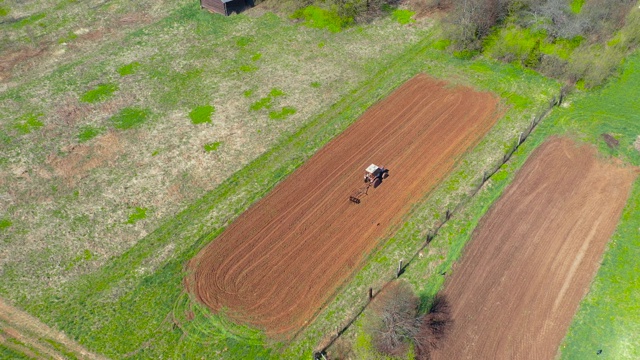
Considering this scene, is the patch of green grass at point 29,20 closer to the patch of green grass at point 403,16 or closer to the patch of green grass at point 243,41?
the patch of green grass at point 243,41

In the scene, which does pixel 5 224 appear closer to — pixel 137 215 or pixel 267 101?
pixel 137 215

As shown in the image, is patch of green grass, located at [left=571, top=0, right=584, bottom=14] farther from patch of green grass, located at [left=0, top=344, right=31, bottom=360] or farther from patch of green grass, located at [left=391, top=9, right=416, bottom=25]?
patch of green grass, located at [left=0, top=344, right=31, bottom=360]

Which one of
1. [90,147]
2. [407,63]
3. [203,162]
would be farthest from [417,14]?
[90,147]

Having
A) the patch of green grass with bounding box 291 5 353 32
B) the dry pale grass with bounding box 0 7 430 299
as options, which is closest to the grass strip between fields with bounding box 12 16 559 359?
the dry pale grass with bounding box 0 7 430 299

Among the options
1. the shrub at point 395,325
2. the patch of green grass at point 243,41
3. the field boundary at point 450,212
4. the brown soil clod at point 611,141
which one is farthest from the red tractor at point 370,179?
the patch of green grass at point 243,41

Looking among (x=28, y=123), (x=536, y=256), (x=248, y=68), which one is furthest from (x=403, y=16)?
(x=28, y=123)
